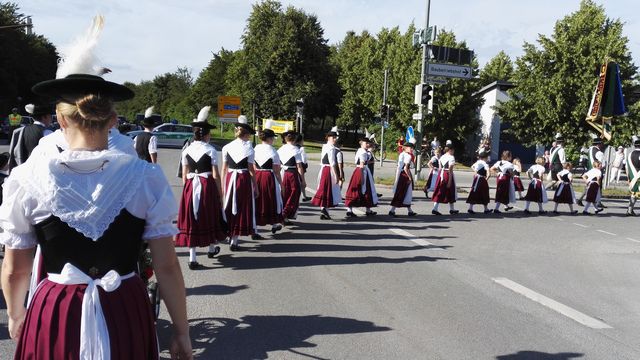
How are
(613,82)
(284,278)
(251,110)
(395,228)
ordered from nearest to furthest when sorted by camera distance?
(284,278) < (395,228) < (613,82) < (251,110)

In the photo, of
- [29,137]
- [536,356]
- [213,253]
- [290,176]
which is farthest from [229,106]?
[536,356]

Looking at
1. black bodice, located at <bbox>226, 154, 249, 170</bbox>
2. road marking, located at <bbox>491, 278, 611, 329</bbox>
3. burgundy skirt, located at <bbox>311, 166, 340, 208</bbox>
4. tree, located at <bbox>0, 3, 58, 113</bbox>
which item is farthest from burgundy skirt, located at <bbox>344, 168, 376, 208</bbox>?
tree, located at <bbox>0, 3, 58, 113</bbox>

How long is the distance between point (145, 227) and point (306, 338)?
301cm

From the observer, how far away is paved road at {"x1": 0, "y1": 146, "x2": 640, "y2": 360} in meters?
4.98

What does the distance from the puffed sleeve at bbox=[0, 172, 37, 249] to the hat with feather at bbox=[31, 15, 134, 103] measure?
40cm

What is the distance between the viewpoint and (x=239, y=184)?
862 centimetres

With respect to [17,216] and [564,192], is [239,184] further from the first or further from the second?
[564,192]

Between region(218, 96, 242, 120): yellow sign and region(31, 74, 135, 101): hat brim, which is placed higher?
region(218, 96, 242, 120): yellow sign

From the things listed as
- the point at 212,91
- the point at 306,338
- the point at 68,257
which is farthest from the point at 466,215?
the point at 212,91

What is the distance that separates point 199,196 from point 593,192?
488 inches

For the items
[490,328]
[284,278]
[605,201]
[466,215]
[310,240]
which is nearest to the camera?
[490,328]

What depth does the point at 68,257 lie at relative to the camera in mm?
2264

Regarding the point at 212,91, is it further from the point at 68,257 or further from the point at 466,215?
the point at 68,257

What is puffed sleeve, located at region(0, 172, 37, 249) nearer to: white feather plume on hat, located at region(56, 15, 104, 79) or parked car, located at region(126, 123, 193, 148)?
white feather plume on hat, located at region(56, 15, 104, 79)
